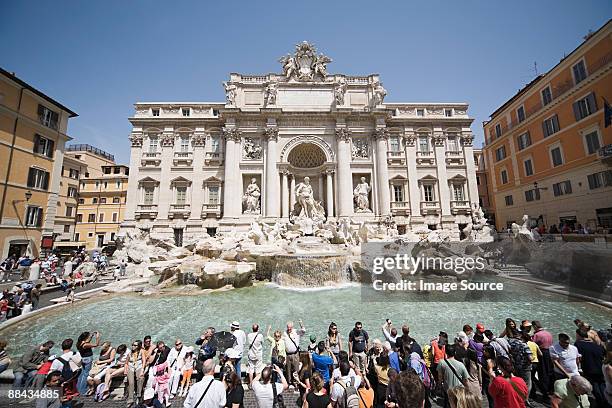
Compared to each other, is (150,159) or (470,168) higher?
(150,159)

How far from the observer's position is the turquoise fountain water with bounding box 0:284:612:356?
7367 mm

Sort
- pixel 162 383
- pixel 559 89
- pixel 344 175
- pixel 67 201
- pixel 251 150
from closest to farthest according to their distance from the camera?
pixel 162 383, pixel 559 89, pixel 344 175, pixel 251 150, pixel 67 201

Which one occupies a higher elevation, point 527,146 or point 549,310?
point 527,146

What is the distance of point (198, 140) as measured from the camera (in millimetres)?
23828

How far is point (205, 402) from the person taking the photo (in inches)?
118

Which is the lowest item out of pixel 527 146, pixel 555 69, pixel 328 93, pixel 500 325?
pixel 500 325

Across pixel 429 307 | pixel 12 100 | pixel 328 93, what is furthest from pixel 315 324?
pixel 12 100

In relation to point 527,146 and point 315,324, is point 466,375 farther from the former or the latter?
point 527,146

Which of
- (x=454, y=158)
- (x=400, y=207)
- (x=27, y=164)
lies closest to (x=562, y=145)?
(x=454, y=158)

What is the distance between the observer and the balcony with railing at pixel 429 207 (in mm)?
23609

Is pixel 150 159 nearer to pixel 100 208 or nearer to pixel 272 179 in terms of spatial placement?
pixel 272 179

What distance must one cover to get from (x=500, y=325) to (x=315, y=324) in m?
5.44

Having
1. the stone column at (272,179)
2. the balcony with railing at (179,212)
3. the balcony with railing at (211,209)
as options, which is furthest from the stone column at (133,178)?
the stone column at (272,179)

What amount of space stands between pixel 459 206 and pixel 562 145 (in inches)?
322
